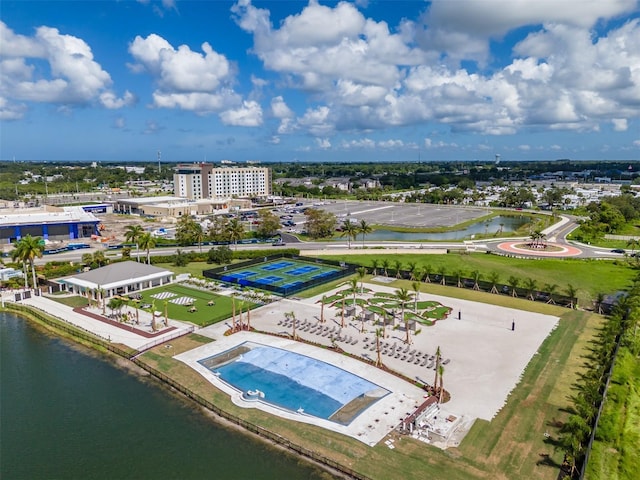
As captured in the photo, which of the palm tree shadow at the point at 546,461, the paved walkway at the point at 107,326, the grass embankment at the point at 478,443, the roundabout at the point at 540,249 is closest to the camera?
the grass embankment at the point at 478,443

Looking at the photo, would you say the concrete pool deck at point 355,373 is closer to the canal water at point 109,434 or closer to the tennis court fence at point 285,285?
the canal water at point 109,434

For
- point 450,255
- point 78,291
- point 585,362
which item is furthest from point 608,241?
point 78,291

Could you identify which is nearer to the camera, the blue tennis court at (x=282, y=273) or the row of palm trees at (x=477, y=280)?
the row of palm trees at (x=477, y=280)

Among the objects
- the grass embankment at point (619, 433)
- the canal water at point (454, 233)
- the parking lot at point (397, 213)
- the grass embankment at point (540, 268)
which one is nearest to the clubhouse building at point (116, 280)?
the grass embankment at point (540, 268)

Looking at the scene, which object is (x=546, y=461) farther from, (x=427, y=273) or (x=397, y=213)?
(x=397, y=213)

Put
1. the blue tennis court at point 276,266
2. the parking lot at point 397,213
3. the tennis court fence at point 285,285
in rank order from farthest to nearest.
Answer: the parking lot at point 397,213 → the blue tennis court at point 276,266 → the tennis court fence at point 285,285

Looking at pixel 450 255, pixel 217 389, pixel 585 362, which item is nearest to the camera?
pixel 217 389

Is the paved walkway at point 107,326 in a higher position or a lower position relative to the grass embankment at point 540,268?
lower

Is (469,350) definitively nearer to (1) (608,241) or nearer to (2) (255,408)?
(2) (255,408)
